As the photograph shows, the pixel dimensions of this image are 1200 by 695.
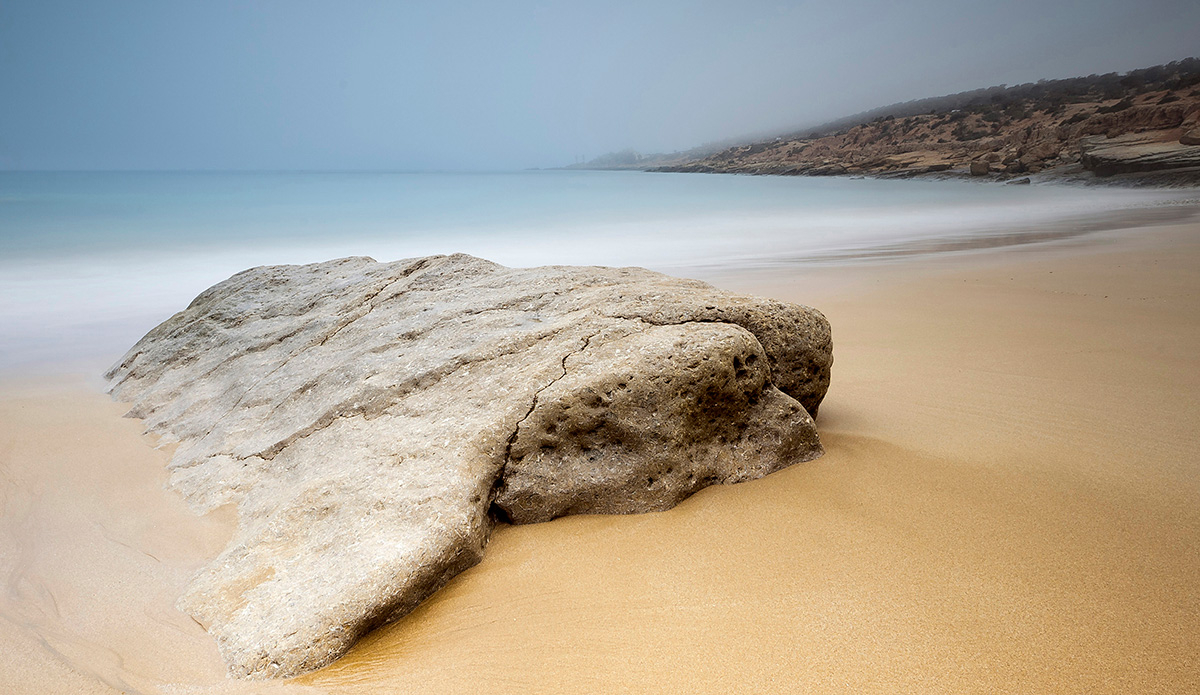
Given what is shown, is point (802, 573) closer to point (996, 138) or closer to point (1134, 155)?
point (1134, 155)

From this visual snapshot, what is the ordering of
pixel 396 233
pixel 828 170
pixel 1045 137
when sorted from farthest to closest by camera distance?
pixel 828 170 < pixel 1045 137 < pixel 396 233

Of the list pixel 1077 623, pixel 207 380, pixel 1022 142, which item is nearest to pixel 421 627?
pixel 1077 623

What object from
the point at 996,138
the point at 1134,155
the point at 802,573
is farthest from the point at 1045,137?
the point at 802,573

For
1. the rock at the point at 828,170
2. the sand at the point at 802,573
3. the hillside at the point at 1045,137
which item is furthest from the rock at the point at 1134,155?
the sand at the point at 802,573

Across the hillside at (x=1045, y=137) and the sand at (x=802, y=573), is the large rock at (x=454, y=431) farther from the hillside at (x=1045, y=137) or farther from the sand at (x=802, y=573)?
the hillside at (x=1045, y=137)

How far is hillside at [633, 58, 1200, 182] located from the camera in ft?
71.4

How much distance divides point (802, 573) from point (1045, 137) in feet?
118

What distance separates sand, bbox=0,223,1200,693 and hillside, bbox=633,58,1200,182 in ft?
73.3

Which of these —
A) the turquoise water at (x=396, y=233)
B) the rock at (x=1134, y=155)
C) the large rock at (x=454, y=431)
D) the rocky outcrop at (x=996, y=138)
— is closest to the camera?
the large rock at (x=454, y=431)

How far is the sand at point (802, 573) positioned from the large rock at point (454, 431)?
10cm

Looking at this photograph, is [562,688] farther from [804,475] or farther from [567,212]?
[567,212]

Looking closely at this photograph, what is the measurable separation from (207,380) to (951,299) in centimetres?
597

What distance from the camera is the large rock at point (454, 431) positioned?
185 cm

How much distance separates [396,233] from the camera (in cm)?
1838
